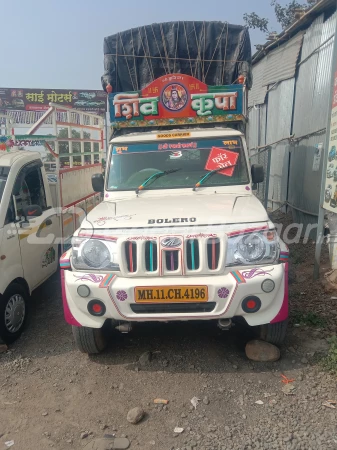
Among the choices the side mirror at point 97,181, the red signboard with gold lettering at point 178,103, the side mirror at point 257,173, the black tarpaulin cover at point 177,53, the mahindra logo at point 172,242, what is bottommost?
the mahindra logo at point 172,242

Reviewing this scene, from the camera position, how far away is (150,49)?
6.14m

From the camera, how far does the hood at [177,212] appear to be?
3.47m

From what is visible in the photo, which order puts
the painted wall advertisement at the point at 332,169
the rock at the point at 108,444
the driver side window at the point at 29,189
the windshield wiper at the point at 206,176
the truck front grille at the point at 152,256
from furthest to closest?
the painted wall advertisement at the point at 332,169 < the windshield wiper at the point at 206,176 < the driver side window at the point at 29,189 < the truck front grille at the point at 152,256 < the rock at the point at 108,444

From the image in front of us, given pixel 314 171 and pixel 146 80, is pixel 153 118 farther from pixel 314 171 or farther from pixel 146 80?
pixel 314 171

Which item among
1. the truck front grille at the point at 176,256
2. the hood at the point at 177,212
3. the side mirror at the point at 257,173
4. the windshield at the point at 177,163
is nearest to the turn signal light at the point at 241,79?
the windshield at the point at 177,163

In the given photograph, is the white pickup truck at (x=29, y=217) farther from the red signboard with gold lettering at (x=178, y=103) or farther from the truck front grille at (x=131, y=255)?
the truck front grille at (x=131, y=255)

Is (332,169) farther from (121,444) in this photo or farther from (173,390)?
(121,444)

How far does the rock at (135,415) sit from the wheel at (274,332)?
130 centimetres

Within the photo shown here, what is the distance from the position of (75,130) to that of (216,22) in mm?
3120

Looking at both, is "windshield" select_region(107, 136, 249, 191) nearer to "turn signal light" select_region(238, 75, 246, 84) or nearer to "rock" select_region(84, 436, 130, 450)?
"turn signal light" select_region(238, 75, 246, 84)

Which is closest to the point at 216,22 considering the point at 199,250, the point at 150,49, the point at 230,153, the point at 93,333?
the point at 150,49

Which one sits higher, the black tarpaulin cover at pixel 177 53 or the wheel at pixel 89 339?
the black tarpaulin cover at pixel 177 53

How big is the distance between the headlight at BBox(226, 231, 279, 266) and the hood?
156 millimetres

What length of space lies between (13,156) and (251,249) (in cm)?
298
